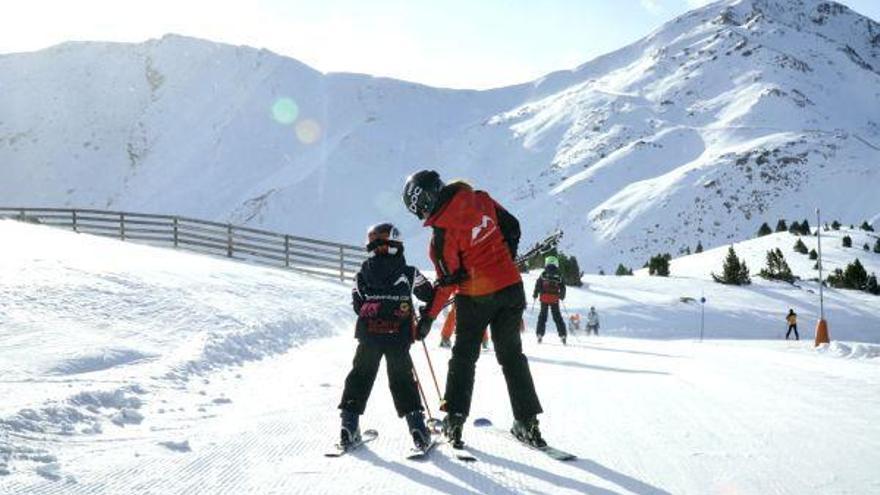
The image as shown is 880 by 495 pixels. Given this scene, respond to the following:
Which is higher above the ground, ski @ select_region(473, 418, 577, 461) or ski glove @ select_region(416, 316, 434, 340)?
ski glove @ select_region(416, 316, 434, 340)

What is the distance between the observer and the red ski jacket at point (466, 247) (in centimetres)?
468

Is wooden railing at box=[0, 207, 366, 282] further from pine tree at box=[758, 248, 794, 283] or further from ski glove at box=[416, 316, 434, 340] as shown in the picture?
pine tree at box=[758, 248, 794, 283]

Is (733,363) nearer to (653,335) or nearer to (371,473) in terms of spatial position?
(371,473)

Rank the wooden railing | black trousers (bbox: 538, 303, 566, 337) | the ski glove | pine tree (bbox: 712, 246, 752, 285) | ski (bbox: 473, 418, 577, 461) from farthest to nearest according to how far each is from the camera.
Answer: pine tree (bbox: 712, 246, 752, 285) → the wooden railing → black trousers (bbox: 538, 303, 566, 337) → the ski glove → ski (bbox: 473, 418, 577, 461)

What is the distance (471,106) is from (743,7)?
8140cm

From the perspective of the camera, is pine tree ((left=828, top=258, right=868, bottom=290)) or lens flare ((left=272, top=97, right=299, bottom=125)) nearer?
pine tree ((left=828, top=258, right=868, bottom=290))

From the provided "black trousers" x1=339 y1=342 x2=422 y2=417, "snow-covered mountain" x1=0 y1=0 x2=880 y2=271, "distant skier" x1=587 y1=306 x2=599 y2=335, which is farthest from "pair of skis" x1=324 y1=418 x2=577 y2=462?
"snow-covered mountain" x1=0 y1=0 x2=880 y2=271

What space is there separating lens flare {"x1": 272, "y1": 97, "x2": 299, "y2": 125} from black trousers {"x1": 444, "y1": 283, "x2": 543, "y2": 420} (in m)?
147

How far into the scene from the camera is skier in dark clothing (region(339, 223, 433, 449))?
492 cm

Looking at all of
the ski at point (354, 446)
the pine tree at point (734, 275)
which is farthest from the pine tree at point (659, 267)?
the ski at point (354, 446)

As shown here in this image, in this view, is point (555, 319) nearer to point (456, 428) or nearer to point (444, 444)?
point (444, 444)

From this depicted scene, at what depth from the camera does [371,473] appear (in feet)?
13.5

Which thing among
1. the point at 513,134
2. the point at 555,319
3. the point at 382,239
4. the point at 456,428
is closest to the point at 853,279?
the point at 555,319

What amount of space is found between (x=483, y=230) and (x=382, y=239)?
71 centimetres
